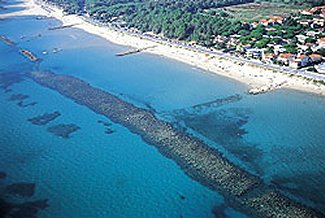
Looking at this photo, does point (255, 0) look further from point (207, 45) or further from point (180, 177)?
point (180, 177)

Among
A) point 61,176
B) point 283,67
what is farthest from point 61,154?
point 283,67

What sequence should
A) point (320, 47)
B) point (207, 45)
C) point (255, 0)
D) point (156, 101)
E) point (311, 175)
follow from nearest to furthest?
point (311, 175) → point (156, 101) → point (320, 47) → point (207, 45) → point (255, 0)

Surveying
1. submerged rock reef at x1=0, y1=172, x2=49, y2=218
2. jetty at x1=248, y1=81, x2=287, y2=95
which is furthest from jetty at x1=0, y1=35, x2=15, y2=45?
jetty at x1=248, y1=81, x2=287, y2=95

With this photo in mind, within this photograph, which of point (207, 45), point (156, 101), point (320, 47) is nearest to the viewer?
point (156, 101)

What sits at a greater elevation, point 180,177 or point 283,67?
point 283,67

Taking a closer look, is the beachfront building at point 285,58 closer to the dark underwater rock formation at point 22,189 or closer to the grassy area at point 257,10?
the grassy area at point 257,10
